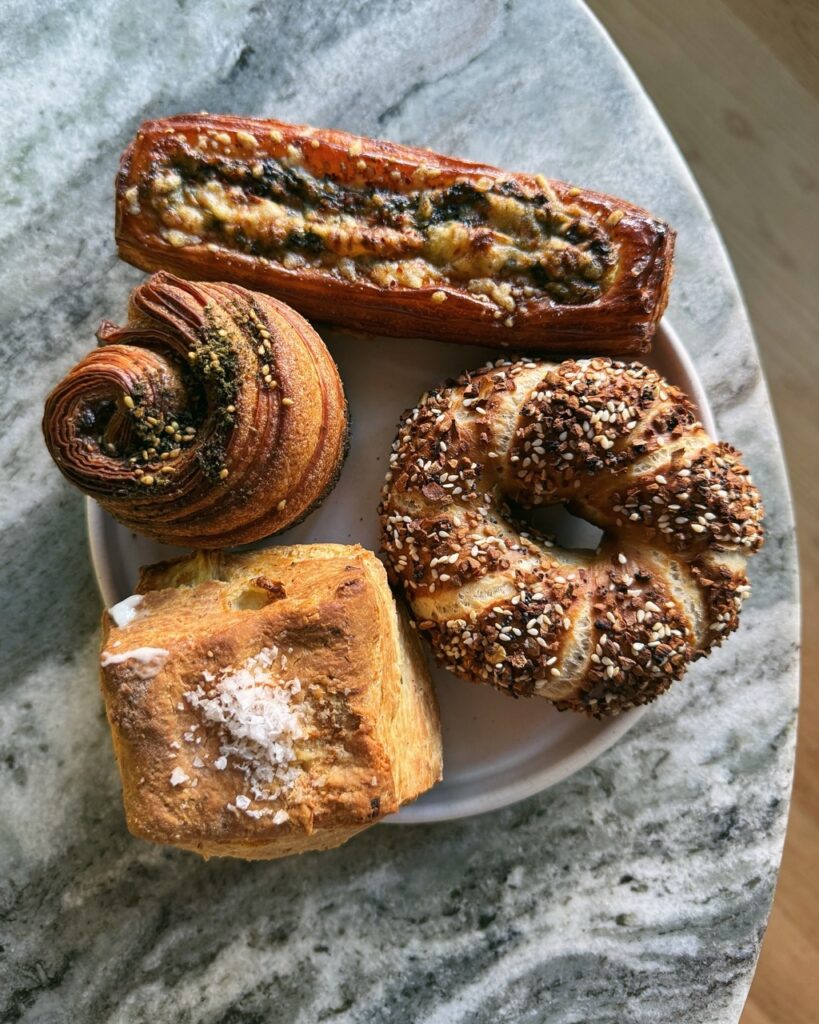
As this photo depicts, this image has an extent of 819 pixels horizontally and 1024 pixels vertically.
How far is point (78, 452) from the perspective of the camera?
1546 millimetres

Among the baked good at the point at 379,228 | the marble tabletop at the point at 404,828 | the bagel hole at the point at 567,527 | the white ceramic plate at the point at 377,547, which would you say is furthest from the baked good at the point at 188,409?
the bagel hole at the point at 567,527

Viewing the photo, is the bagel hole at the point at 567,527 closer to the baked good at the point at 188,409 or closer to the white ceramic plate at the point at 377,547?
the white ceramic plate at the point at 377,547

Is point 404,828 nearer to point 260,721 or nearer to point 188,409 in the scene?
point 260,721

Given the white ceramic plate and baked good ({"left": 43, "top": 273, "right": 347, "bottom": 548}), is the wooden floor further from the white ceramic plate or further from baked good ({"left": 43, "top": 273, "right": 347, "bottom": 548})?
baked good ({"left": 43, "top": 273, "right": 347, "bottom": 548})

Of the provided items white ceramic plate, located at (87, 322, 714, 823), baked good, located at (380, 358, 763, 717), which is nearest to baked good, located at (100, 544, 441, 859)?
baked good, located at (380, 358, 763, 717)

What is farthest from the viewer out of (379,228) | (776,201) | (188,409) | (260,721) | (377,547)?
(776,201)

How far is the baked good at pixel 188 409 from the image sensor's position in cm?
153

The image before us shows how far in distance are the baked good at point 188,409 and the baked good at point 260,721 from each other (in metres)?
0.23

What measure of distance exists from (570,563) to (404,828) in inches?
28.4

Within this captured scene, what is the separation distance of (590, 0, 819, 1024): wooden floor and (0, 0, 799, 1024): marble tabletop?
1.50 feet

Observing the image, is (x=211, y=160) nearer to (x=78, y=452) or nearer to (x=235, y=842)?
(x=78, y=452)

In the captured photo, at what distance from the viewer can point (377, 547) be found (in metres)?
→ 1.88

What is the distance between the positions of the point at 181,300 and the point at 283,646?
2.04 feet

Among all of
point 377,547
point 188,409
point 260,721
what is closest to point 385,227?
point 188,409
